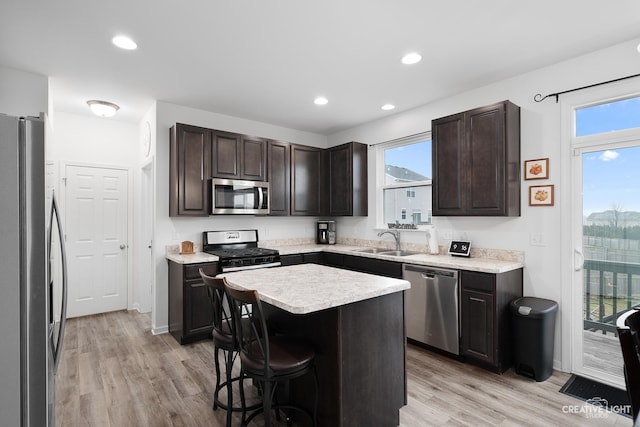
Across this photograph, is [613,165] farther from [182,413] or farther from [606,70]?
[182,413]

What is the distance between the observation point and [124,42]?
8.55 feet

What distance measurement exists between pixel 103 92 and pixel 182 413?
3.34 m

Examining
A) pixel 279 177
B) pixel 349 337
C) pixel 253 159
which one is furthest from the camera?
pixel 279 177

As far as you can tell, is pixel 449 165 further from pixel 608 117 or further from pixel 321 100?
pixel 321 100

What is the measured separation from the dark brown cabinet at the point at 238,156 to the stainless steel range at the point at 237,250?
79 cm

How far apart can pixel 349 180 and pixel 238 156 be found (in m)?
1.60

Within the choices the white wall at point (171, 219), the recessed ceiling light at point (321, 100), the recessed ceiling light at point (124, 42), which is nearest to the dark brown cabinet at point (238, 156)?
the white wall at point (171, 219)

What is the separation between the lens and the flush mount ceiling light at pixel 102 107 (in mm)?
3869

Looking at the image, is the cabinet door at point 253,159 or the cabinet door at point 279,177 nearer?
the cabinet door at point 253,159

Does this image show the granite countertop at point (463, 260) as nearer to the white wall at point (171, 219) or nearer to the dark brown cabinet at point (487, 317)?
the dark brown cabinet at point (487, 317)

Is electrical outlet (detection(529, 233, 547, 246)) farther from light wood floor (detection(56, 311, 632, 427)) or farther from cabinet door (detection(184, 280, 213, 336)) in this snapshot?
cabinet door (detection(184, 280, 213, 336))

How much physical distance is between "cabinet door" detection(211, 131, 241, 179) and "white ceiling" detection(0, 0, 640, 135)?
1.64ft

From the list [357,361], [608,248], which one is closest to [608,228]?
[608,248]

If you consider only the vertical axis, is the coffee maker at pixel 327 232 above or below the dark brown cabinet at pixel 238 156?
below
